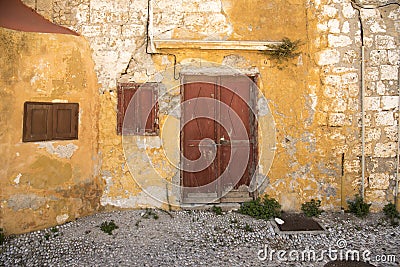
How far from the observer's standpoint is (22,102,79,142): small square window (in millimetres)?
4262

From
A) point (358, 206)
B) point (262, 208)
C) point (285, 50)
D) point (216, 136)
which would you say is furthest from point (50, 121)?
point (358, 206)

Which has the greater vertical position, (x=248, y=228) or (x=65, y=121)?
(x=65, y=121)

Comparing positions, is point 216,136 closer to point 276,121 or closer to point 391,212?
point 276,121

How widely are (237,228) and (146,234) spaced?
129 cm

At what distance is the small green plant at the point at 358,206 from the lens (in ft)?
15.3

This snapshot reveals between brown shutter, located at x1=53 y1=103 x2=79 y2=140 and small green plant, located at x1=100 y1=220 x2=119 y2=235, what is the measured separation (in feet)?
4.51

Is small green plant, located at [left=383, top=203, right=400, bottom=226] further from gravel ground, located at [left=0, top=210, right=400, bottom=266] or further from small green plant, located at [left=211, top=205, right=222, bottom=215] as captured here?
small green plant, located at [left=211, top=205, right=222, bottom=215]

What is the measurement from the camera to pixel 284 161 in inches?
199

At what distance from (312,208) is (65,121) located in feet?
13.2

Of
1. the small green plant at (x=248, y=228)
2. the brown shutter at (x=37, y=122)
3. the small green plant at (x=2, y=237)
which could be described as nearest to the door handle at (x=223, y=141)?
the small green plant at (x=248, y=228)

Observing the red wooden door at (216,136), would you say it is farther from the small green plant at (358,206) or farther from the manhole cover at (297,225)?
the small green plant at (358,206)

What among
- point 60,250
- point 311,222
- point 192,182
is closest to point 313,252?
point 311,222

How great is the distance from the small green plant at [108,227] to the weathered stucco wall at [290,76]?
19.7 inches

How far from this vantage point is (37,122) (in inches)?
171
